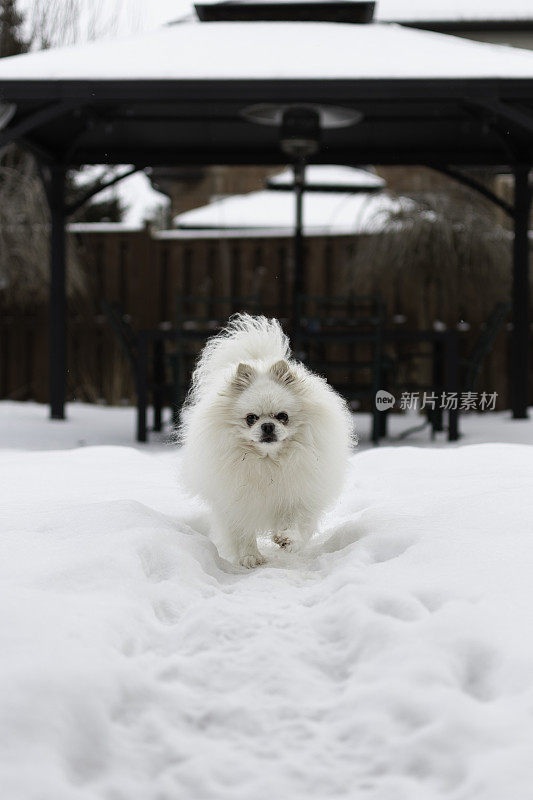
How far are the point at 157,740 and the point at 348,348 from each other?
9.85 metres

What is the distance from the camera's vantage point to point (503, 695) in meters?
1.69

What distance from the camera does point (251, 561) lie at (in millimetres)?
2961

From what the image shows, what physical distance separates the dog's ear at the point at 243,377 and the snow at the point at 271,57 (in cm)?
382

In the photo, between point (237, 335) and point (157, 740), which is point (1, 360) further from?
point (157, 740)

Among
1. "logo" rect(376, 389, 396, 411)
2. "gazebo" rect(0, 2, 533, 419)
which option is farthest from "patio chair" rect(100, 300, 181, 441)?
"logo" rect(376, 389, 396, 411)

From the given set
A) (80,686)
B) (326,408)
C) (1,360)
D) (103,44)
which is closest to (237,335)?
(326,408)

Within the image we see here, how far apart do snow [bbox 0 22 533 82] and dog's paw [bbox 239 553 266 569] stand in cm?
427

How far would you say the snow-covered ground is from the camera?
1.49m

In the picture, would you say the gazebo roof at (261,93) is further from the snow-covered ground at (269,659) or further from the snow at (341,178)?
the snow-covered ground at (269,659)

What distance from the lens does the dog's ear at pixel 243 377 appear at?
3.06 m

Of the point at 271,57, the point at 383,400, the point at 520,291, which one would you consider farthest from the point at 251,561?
the point at 520,291

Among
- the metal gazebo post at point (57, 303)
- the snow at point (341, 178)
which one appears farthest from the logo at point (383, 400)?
the snow at point (341, 178)

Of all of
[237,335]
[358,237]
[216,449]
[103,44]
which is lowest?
[216,449]

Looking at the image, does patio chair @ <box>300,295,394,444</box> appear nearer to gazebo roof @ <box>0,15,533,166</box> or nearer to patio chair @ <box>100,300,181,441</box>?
patio chair @ <box>100,300,181,441</box>
